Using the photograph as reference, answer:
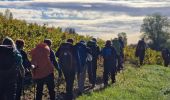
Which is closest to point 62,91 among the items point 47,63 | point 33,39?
point 47,63

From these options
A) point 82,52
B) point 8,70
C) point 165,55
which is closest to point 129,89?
point 82,52

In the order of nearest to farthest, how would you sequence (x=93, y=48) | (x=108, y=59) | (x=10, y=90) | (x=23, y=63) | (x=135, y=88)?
(x=10, y=90)
(x=23, y=63)
(x=93, y=48)
(x=108, y=59)
(x=135, y=88)

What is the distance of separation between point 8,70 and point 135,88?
13842 mm

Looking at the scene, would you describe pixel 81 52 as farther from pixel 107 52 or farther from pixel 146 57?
pixel 146 57

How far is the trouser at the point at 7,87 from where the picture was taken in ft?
49.3

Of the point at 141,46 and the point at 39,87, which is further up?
the point at 39,87

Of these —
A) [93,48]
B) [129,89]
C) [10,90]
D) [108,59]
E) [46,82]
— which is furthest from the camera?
[129,89]

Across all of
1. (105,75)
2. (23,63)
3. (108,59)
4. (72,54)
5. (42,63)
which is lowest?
(105,75)

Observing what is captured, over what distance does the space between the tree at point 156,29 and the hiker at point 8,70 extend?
119537mm

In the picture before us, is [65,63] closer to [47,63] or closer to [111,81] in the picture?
[47,63]

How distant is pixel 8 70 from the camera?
15.1 metres

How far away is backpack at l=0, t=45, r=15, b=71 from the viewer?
1486 cm

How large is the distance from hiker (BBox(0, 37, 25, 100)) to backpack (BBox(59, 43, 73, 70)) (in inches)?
179

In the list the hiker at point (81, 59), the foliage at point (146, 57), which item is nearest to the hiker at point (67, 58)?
the hiker at point (81, 59)
